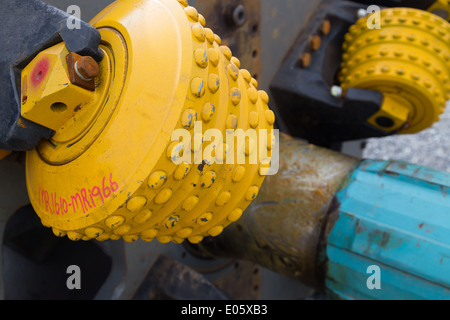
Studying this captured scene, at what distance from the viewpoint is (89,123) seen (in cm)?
47

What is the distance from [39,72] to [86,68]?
5 centimetres

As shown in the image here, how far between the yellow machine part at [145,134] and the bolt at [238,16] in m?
0.31

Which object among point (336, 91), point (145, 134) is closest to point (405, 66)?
point (336, 91)

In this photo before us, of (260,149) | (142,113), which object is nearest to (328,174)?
(260,149)

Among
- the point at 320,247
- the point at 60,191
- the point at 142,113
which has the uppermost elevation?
the point at 142,113

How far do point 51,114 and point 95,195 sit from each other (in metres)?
0.10

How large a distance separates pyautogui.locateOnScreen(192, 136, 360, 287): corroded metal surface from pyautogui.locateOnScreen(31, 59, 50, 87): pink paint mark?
394 millimetres

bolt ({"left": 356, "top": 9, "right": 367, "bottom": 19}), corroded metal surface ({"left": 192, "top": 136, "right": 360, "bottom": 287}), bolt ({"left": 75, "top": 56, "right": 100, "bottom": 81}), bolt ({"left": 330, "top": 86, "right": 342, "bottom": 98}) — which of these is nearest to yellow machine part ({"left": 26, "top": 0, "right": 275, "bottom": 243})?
bolt ({"left": 75, "top": 56, "right": 100, "bottom": 81})

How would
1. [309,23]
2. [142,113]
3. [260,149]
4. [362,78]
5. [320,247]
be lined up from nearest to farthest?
[142,113] → [260,149] → [320,247] → [362,78] → [309,23]

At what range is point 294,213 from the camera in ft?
2.37

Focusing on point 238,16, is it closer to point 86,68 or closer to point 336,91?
point 336,91

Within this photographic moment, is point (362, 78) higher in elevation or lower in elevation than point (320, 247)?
higher

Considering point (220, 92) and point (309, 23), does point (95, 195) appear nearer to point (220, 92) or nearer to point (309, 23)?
point (220, 92)

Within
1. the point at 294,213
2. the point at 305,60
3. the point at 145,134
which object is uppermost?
the point at 145,134
